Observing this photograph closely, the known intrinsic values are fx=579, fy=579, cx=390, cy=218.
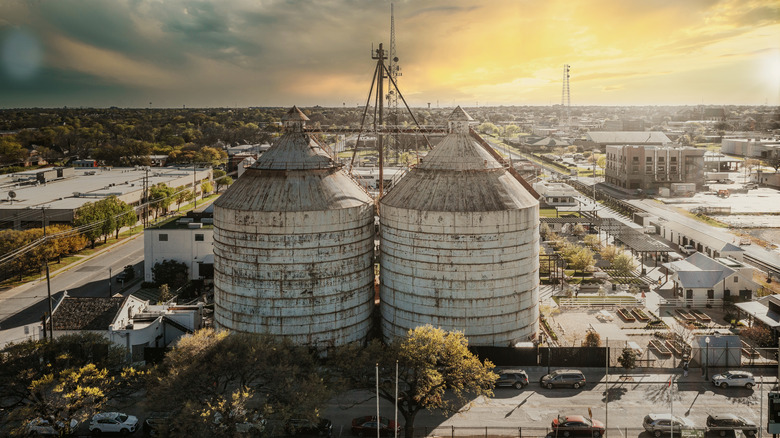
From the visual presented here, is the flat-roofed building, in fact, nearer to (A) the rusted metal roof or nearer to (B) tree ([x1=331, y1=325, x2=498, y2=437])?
(B) tree ([x1=331, y1=325, x2=498, y2=437])

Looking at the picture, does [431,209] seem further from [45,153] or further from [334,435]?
[45,153]

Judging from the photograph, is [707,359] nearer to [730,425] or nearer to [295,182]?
[730,425]

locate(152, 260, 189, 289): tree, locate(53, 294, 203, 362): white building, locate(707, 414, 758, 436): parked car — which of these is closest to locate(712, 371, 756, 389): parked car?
locate(707, 414, 758, 436): parked car

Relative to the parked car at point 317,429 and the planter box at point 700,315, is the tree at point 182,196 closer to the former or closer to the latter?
the parked car at point 317,429

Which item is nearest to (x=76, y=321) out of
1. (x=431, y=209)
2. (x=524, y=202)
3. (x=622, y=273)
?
(x=431, y=209)

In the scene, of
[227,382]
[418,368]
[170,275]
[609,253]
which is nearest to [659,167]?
[609,253]

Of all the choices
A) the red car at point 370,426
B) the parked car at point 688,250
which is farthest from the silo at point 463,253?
the parked car at point 688,250
